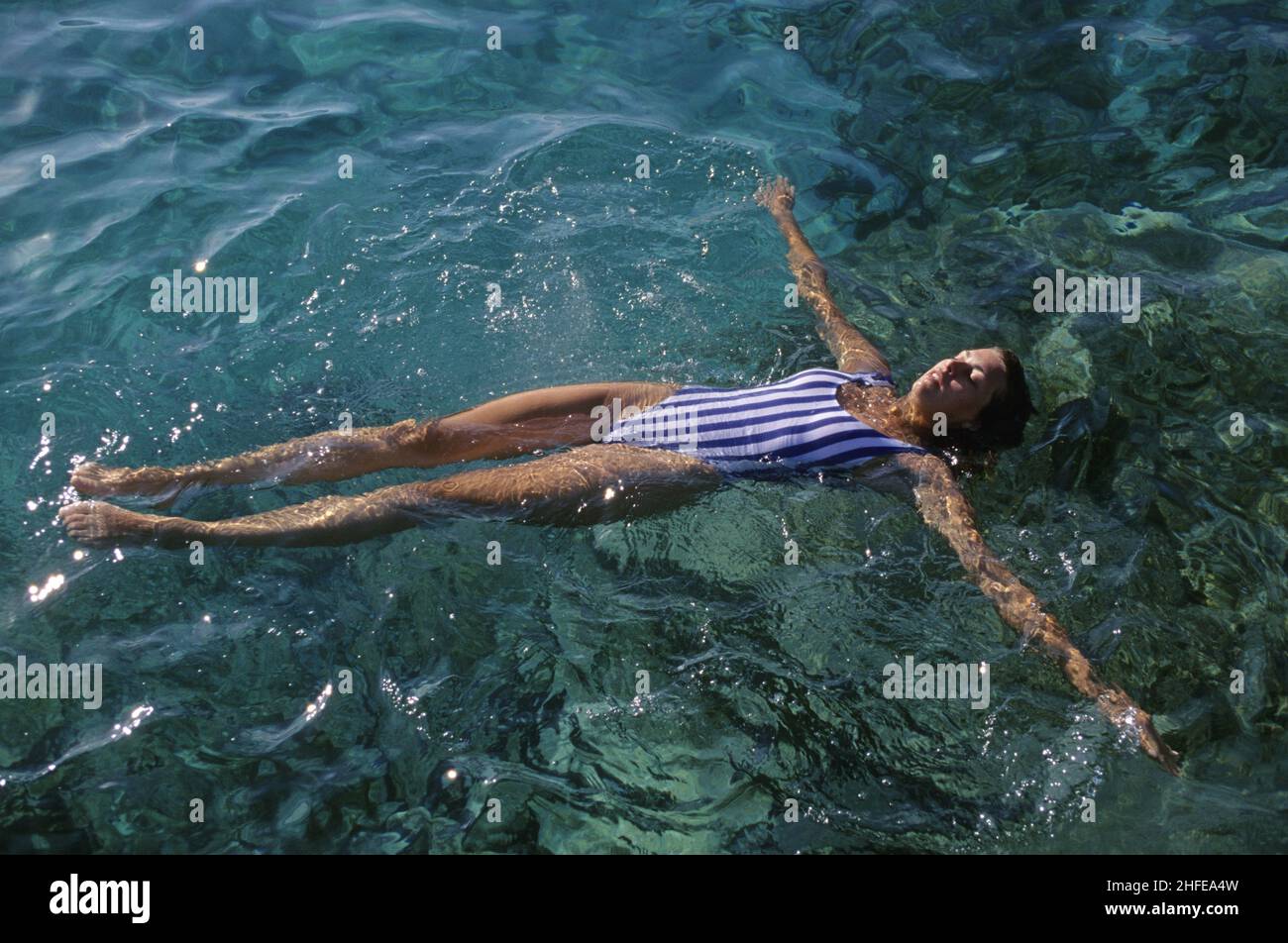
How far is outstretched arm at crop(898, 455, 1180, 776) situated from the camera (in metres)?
4.36

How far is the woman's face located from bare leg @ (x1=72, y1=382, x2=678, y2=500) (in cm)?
135

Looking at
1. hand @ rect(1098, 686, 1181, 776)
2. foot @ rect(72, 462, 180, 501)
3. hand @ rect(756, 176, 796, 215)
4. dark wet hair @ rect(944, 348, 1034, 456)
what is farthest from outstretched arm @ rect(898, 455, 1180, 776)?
foot @ rect(72, 462, 180, 501)

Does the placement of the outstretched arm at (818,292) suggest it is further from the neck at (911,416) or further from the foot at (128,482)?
the foot at (128,482)

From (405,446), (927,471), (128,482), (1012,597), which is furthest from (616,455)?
(128,482)

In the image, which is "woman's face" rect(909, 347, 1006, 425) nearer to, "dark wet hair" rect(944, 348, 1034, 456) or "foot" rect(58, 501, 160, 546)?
"dark wet hair" rect(944, 348, 1034, 456)

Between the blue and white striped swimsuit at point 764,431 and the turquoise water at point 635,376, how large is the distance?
7.8 inches

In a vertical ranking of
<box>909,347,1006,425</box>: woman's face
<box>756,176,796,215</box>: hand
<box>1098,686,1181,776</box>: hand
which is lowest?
<box>1098,686,1181,776</box>: hand

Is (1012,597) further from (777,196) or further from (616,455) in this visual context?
(777,196)

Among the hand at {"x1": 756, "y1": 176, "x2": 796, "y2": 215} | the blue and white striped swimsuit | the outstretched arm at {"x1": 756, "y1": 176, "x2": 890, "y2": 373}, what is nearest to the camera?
the blue and white striped swimsuit

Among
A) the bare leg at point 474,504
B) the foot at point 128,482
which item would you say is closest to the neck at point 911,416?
the bare leg at point 474,504

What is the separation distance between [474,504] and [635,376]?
5.26 ft

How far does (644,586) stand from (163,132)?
5220mm
